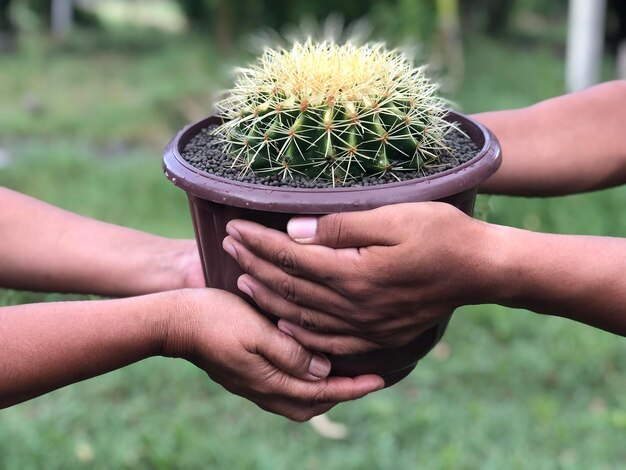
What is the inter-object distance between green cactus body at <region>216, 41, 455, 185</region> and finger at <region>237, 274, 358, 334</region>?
188mm

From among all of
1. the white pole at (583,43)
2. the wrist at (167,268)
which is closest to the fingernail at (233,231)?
the wrist at (167,268)

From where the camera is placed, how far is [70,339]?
1.32 metres

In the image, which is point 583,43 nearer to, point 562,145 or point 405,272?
point 562,145

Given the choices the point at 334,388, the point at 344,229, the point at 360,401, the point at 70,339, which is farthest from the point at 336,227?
the point at 360,401

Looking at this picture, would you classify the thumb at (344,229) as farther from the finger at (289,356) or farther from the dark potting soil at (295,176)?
the finger at (289,356)

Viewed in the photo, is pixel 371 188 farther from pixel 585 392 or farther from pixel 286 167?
pixel 585 392

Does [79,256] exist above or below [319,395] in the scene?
above

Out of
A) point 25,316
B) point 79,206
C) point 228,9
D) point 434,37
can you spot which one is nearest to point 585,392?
point 25,316

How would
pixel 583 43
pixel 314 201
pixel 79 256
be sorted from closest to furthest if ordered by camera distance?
pixel 314 201, pixel 79 256, pixel 583 43

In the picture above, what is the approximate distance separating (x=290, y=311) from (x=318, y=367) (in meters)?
0.12

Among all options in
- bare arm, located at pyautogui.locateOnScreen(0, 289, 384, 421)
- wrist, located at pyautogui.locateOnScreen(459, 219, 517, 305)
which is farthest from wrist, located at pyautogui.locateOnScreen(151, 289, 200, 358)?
wrist, located at pyautogui.locateOnScreen(459, 219, 517, 305)

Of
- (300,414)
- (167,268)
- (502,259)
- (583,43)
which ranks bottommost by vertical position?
(583,43)

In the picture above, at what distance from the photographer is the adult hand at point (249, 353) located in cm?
138

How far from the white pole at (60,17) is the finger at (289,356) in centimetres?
846
